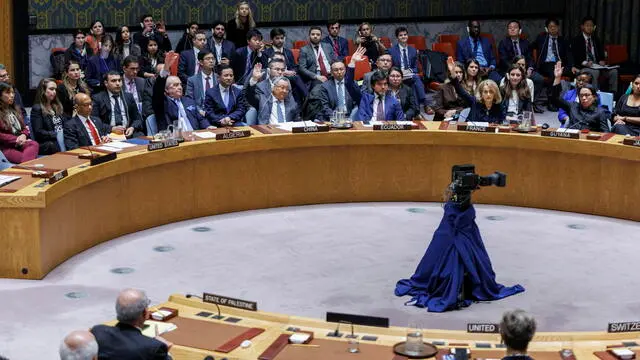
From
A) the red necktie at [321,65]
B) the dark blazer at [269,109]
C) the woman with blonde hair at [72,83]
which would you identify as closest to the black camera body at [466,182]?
the dark blazer at [269,109]

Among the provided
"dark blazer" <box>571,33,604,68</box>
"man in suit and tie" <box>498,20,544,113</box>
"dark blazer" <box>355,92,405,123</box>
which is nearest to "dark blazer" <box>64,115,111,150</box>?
"dark blazer" <box>355,92,405,123</box>

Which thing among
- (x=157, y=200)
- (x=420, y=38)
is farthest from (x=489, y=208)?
(x=420, y=38)

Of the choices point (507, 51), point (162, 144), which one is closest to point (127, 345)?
point (162, 144)

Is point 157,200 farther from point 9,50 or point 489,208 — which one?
point 9,50

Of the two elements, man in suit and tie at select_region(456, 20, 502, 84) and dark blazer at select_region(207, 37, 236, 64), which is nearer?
dark blazer at select_region(207, 37, 236, 64)

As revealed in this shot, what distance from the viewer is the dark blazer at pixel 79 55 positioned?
14.8 metres

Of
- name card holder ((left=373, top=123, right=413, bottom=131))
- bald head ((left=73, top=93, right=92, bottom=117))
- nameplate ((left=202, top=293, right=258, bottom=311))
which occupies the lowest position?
nameplate ((left=202, top=293, right=258, bottom=311))

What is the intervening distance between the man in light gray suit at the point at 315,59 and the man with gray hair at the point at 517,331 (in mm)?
9484

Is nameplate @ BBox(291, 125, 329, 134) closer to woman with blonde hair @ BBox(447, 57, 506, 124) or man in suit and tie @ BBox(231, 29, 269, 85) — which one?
woman with blonde hair @ BBox(447, 57, 506, 124)

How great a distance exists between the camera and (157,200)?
33.9ft

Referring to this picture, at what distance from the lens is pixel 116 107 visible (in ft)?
38.6

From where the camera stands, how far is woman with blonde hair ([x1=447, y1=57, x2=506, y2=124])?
1148cm

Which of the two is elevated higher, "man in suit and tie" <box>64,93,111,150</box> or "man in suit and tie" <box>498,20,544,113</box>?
"man in suit and tie" <box>498,20,544,113</box>

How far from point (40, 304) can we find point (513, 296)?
135 inches
